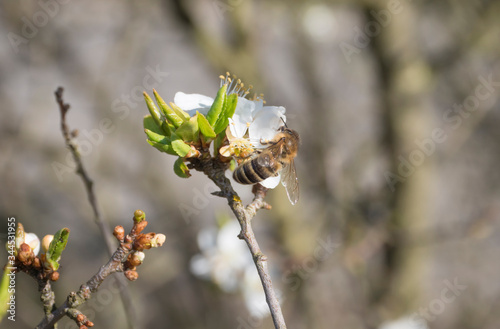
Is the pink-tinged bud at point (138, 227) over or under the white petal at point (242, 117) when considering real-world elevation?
under

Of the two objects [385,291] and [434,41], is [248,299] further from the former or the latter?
[434,41]

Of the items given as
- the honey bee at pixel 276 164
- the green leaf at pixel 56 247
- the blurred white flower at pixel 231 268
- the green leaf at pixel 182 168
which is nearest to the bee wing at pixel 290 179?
the honey bee at pixel 276 164

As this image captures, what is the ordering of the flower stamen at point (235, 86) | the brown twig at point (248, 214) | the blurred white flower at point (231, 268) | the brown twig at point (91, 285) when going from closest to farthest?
the brown twig at point (248, 214), the brown twig at point (91, 285), the flower stamen at point (235, 86), the blurred white flower at point (231, 268)

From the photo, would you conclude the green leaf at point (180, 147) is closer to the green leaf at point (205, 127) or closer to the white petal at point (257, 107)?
the green leaf at point (205, 127)

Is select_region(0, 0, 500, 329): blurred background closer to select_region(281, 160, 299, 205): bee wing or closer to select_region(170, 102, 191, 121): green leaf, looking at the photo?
select_region(281, 160, 299, 205): bee wing

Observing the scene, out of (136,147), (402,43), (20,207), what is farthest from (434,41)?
(20,207)

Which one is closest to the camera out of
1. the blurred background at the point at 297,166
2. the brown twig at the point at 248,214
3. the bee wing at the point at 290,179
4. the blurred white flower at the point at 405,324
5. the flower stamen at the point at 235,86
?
the brown twig at the point at 248,214
